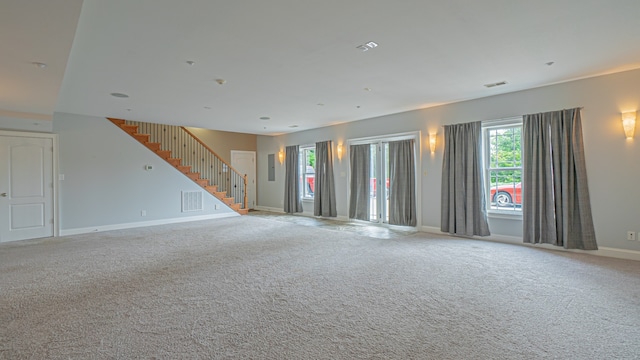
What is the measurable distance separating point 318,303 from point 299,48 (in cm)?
283

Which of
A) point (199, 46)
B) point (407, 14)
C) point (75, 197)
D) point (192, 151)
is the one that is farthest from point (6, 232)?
point (407, 14)

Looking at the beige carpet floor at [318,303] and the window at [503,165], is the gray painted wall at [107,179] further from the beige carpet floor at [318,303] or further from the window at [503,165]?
the window at [503,165]

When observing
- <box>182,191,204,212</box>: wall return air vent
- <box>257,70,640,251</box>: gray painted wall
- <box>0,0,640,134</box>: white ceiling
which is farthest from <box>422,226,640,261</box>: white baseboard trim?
<box>182,191,204,212</box>: wall return air vent

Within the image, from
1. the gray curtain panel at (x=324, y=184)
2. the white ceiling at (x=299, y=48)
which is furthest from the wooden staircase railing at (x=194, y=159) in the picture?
the gray curtain panel at (x=324, y=184)

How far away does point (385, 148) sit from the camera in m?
7.50

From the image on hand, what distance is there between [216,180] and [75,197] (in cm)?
395

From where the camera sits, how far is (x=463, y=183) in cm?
595

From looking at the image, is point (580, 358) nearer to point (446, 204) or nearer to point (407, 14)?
point (407, 14)

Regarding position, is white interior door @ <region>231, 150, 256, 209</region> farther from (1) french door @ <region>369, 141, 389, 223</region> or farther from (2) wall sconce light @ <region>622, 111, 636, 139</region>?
(2) wall sconce light @ <region>622, 111, 636, 139</region>

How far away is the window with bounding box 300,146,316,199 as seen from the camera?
31.8ft

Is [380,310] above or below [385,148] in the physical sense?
below

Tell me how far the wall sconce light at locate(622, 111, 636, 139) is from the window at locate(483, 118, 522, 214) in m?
1.33

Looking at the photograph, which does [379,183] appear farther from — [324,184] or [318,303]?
[318,303]

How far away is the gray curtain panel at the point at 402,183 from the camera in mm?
6867
